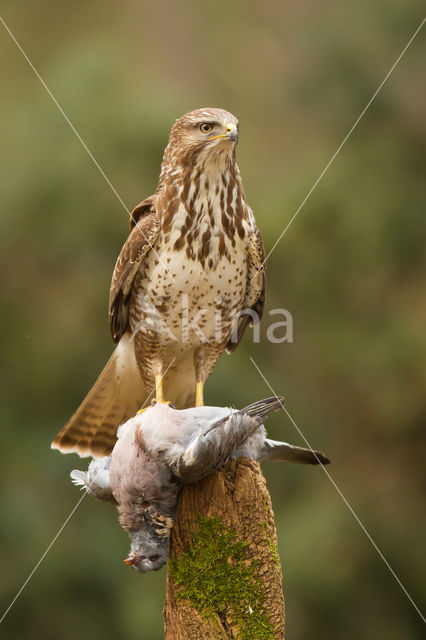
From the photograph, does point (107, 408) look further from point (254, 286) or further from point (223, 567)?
point (223, 567)

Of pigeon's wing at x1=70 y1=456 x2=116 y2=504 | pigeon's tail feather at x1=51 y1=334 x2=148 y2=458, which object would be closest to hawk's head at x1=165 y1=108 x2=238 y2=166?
pigeon's tail feather at x1=51 y1=334 x2=148 y2=458

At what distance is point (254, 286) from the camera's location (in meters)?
2.64

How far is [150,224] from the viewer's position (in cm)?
249

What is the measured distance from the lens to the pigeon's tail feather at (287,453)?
7.12 ft

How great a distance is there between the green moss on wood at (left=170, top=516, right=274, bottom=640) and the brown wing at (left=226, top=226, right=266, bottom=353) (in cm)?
93

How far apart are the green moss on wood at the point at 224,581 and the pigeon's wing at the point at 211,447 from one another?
0.13 m

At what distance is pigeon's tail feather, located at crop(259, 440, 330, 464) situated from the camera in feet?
7.12

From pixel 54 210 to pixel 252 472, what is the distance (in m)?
2.22

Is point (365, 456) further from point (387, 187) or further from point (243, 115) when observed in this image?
point (243, 115)

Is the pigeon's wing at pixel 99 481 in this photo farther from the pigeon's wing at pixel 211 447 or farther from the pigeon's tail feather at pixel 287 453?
the pigeon's tail feather at pixel 287 453

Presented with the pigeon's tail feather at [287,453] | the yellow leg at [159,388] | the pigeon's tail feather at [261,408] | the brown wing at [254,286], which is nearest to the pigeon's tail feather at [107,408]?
the yellow leg at [159,388]

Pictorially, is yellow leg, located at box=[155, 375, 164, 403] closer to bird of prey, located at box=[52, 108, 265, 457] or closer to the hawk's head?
Result: bird of prey, located at box=[52, 108, 265, 457]

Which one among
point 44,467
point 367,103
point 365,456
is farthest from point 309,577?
point 367,103

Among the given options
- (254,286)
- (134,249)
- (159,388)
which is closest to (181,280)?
(134,249)
